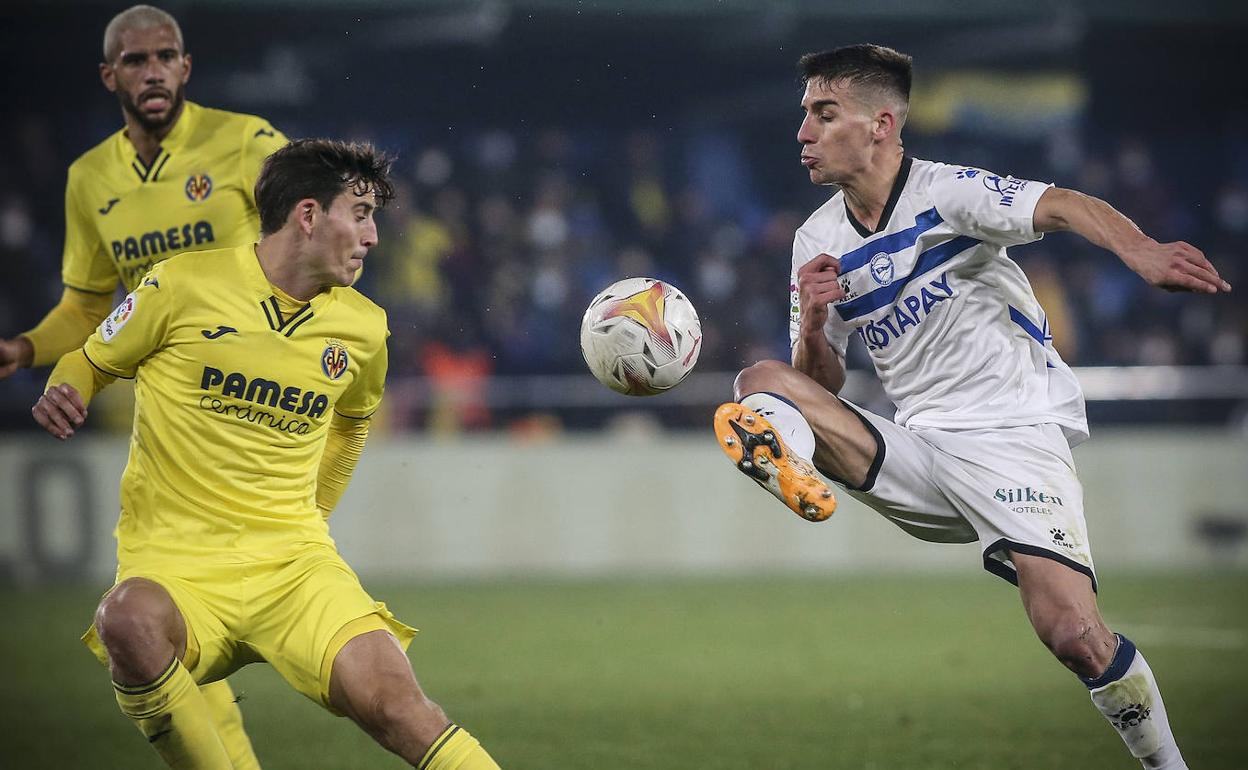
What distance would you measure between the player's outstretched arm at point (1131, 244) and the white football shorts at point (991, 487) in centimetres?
78

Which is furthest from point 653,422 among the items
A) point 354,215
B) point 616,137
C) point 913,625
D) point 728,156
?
point 354,215

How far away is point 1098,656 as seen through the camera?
4.73 m

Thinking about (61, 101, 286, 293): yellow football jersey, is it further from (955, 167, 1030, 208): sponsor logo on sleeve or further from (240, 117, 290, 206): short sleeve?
(955, 167, 1030, 208): sponsor logo on sleeve

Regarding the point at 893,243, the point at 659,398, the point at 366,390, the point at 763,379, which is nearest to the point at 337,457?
the point at 366,390

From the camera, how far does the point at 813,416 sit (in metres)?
5.08

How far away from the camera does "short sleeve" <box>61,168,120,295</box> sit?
19.5 feet

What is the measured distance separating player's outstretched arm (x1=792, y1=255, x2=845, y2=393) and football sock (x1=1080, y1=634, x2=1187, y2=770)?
4.45ft

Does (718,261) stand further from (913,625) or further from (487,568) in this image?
(913,625)

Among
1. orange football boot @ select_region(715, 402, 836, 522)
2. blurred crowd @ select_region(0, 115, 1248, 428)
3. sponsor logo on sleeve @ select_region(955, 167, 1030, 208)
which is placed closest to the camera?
orange football boot @ select_region(715, 402, 836, 522)

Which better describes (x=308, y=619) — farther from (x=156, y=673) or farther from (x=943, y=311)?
(x=943, y=311)

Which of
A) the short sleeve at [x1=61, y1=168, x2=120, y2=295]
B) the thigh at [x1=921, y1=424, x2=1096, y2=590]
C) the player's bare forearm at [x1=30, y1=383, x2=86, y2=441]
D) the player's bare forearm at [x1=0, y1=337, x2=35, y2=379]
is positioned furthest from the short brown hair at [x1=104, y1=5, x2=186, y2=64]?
the thigh at [x1=921, y1=424, x2=1096, y2=590]

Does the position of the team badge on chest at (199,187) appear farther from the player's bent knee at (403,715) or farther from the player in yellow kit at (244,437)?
the player's bent knee at (403,715)

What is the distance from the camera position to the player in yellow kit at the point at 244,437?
421 centimetres

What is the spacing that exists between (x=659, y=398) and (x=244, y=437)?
346 inches
